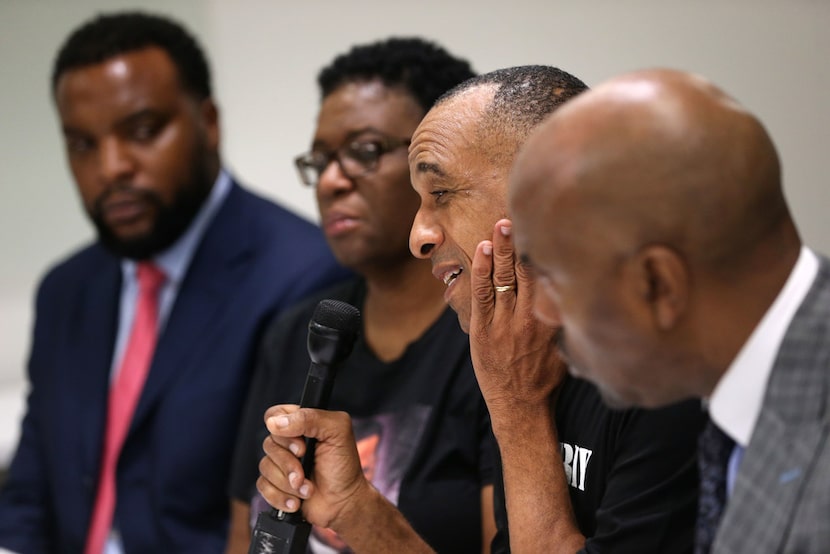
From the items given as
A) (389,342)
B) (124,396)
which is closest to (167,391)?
(124,396)

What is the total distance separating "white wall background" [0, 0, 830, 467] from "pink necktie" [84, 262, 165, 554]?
0.77m

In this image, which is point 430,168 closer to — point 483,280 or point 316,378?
point 483,280

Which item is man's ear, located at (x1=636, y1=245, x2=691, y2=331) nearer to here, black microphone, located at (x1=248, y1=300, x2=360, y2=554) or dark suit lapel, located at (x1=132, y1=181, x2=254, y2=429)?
black microphone, located at (x1=248, y1=300, x2=360, y2=554)

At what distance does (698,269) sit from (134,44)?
1.80m

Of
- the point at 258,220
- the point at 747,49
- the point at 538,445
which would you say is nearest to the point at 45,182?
the point at 258,220

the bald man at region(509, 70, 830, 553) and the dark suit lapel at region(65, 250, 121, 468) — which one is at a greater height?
the bald man at region(509, 70, 830, 553)


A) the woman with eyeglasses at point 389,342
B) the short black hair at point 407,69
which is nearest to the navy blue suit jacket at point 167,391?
the woman with eyeglasses at point 389,342

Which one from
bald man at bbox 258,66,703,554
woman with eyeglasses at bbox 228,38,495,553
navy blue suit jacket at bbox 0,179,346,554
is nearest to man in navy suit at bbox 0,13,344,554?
navy blue suit jacket at bbox 0,179,346,554

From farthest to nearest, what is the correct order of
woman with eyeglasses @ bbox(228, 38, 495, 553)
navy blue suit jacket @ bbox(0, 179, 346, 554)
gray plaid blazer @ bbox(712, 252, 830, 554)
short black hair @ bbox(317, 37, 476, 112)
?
navy blue suit jacket @ bbox(0, 179, 346, 554), short black hair @ bbox(317, 37, 476, 112), woman with eyeglasses @ bbox(228, 38, 495, 553), gray plaid blazer @ bbox(712, 252, 830, 554)

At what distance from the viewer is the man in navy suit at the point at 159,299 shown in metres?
2.11

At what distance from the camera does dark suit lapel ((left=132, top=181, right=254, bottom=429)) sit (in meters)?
2.17

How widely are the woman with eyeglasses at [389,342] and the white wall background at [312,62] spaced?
0.42 metres

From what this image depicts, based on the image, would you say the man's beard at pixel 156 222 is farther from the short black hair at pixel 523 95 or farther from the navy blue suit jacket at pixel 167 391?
the short black hair at pixel 523 95

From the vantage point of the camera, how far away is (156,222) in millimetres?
2328
